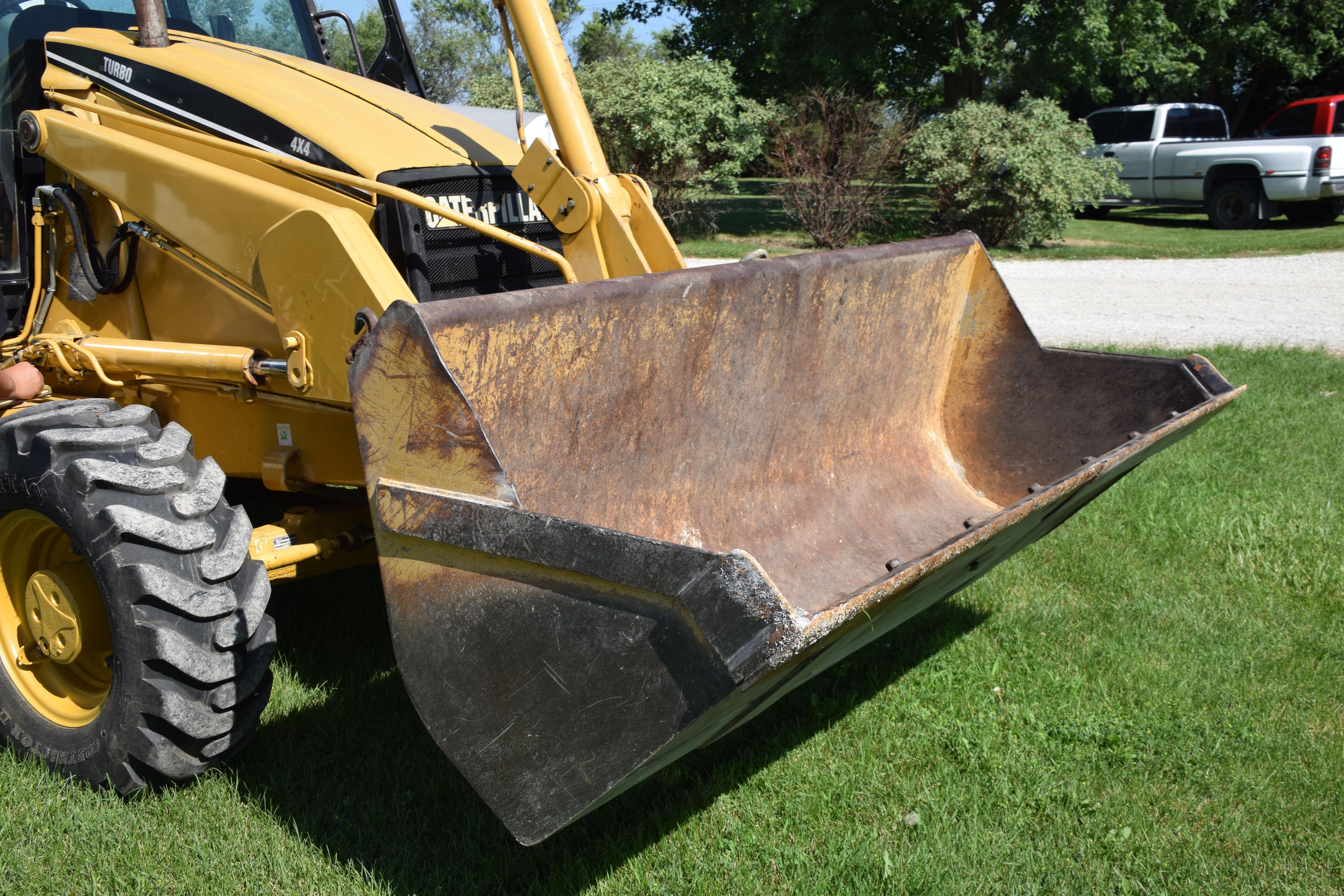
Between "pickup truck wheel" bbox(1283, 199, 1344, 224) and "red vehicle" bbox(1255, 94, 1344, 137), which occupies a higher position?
"red vehicle" bbox(1255, 94, 1344, 137)

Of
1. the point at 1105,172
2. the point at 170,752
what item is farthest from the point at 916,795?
the point at 1105,172

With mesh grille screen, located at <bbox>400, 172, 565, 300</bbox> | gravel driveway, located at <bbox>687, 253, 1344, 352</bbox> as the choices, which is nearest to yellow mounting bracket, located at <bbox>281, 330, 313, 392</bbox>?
mesh grille screen, located at <bbox>400, 172, 565, 300</bbox>

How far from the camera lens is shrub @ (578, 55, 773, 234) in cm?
1711

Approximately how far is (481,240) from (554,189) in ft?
1.03

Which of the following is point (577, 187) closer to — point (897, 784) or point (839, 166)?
point (897, 784)

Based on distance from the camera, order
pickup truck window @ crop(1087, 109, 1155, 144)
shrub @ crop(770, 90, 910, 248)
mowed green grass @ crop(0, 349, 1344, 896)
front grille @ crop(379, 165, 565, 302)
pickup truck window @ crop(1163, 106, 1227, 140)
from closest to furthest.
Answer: mowed green grass @ crop(0, 349, 1344, 896) → front grille @ crop(379, 165, 565, 302) → shrub @ crop(770, 90, 910, 248) → pickup truck window @ crop(1163, 106, 1227, 140) → pickup truck window @ crop(1087, 109, 1155, 144)

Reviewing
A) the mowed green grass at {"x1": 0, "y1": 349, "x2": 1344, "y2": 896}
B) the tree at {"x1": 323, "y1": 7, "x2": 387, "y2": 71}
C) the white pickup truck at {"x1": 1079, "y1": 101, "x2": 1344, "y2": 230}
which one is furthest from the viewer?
the white pickup truck at {"x1": 1079, "y1": 101, "x2": 1344, "y2": 230}

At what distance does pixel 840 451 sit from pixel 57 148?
3.02 m

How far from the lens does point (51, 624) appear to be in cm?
330

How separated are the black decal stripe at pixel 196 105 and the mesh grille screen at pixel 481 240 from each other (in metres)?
0.31

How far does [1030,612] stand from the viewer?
14.9 feet

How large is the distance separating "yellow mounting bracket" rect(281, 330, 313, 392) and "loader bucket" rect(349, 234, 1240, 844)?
72 centimetres

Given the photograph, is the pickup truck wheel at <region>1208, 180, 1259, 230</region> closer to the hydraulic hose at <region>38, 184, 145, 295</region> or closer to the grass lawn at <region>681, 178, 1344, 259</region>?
the grass lawn at <region>681, 178, 1344, 259</region>

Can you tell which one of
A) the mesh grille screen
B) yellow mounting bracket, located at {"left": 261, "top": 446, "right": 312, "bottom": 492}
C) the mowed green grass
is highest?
the mesh grille screen
